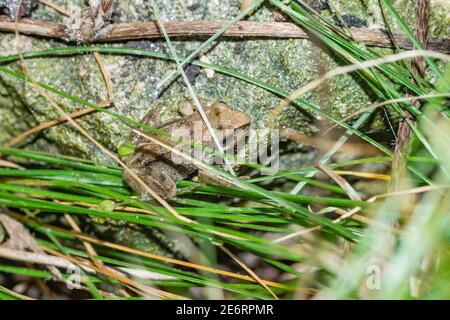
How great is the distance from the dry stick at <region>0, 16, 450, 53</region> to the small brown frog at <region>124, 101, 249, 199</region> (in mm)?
504

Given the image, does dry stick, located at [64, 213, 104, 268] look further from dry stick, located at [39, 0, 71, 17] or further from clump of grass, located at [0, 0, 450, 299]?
dry stick, located at [39, 0, 71, 17]

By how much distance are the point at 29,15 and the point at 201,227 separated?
2027 mm

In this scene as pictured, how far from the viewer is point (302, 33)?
10.4 ft

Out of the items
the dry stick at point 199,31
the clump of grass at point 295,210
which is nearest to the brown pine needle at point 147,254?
the clump of grass at point 295,210

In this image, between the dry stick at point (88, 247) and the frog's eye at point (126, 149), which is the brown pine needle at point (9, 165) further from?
the frog's eye at point (126, 149)

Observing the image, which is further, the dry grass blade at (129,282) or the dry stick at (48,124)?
the dry stick at (48,124)

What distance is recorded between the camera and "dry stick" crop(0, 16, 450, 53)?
3142 mm

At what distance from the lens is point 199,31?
3260 mm

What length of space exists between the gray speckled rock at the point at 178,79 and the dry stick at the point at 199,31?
0.07m

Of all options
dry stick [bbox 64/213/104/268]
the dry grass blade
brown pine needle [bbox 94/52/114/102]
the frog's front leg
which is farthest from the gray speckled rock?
the dry grass blade

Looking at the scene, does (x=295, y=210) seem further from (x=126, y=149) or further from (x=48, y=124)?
(x=48, y=124)

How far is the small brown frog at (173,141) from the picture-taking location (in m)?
3.40
